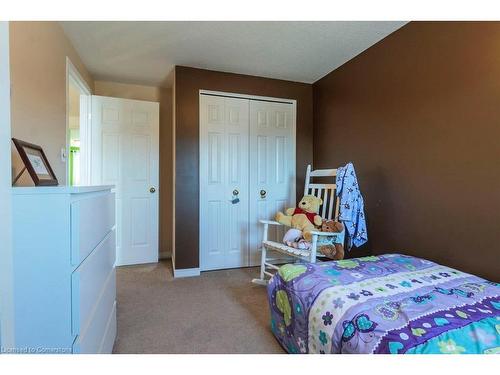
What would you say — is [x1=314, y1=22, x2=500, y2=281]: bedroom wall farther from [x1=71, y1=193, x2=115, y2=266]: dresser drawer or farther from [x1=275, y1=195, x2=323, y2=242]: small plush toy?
[x1=71, y1=193, x2=115, y2=266]: dresser drawer

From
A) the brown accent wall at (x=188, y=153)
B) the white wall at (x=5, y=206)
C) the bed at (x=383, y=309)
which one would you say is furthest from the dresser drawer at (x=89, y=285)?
the brown accent wall at (x=188, y=153)

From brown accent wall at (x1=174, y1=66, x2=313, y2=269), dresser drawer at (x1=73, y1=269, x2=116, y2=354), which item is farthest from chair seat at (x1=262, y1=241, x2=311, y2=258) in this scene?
dresser drawer at (x1=73, y1=269, x2=116, y2=354)

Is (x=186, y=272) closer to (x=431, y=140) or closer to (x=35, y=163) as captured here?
(x=35, y=163)

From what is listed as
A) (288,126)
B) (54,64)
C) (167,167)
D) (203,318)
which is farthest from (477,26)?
(167,167)

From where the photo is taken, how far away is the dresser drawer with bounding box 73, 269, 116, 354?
3.03 ft

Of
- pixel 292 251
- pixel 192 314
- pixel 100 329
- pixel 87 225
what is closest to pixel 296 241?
pixel 292 251

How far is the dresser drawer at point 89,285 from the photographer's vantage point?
848mm

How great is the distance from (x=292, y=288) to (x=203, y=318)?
0.83 meters

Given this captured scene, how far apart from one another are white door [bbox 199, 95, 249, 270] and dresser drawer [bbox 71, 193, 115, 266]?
150 cm

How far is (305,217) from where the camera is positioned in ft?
7.84

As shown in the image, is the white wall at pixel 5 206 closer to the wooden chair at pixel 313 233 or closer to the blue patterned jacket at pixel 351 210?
the wooden chair at pixel 313 233

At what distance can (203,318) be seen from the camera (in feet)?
6.01

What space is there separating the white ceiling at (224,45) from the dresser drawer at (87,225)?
1510mm
